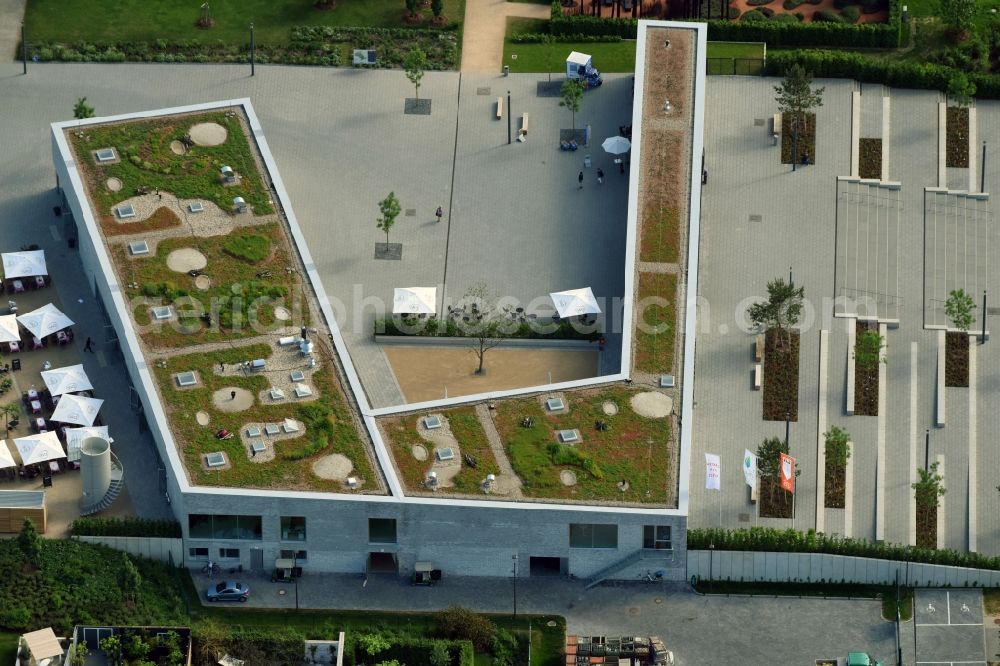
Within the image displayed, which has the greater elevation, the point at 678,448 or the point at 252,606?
the point at 678,448

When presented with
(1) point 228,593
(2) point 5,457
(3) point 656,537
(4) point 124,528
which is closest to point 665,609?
(3) point 656,537

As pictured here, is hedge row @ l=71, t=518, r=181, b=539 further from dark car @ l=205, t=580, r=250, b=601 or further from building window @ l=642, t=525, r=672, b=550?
building window @ l=642, t=525, r=672, b=550

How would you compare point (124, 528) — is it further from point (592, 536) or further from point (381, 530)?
point (592, 536)

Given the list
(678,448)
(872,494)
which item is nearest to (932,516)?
(872,494)

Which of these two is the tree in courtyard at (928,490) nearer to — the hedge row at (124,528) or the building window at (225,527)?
the building window at (225,527)

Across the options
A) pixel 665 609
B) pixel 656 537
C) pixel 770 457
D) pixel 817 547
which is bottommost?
pixel 665 609

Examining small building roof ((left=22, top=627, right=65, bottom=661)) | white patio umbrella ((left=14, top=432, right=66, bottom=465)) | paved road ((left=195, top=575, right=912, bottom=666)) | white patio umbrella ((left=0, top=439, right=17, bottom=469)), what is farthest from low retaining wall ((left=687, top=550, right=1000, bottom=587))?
white patio umbrella ((left=0, top=439, right=17, bottom=469))

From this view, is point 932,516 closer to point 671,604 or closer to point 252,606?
point 671,604
